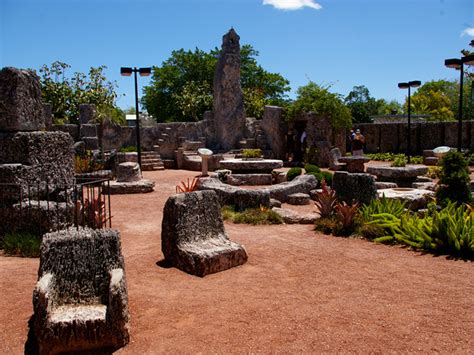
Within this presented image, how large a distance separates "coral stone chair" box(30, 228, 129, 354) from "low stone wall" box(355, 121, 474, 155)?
22.6 metres

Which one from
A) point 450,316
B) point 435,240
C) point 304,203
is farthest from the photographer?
point 304,203

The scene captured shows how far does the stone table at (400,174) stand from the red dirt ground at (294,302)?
6.46 meters

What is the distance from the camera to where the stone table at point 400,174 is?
13.2m

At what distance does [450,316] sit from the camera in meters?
4.48

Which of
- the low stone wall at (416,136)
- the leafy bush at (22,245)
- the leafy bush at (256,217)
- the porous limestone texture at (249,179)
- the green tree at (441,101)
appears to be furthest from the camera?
the green tree at (441,101)

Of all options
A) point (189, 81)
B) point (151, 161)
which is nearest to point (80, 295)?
point (151, 161)

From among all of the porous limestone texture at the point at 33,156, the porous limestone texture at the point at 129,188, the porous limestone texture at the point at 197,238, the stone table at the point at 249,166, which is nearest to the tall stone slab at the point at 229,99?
the stone table at the point at 249,166

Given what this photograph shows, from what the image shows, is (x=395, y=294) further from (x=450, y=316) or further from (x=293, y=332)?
(x=293, y=332)

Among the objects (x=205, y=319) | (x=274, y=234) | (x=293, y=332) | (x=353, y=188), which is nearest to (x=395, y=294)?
(x=293, y=332)

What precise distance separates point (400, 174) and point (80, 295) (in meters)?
10.8

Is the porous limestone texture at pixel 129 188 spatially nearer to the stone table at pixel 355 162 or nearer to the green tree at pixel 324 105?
the stone table at pixel 355 162

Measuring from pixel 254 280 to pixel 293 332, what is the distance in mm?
1550

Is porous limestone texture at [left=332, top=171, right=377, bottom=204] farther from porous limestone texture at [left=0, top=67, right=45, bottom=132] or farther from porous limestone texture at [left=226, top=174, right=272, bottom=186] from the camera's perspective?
porous limestone texture at [left=0, top=67, right=45, bottom=132]

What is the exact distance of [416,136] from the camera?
25375 mm
